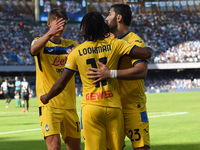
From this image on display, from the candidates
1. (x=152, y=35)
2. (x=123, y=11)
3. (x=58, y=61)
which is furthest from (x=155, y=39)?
(x=123, y=11)

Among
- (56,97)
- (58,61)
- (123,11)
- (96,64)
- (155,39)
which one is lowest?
(56,97)

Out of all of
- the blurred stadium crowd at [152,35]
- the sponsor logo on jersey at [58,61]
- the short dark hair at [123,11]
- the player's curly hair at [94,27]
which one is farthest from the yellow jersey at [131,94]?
the blurred stadium crowd at [152,35]

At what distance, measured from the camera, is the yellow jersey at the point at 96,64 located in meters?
A: 3.51

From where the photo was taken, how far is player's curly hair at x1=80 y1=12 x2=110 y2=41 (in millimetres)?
3562

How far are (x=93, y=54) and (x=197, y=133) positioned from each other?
6446 millimetres

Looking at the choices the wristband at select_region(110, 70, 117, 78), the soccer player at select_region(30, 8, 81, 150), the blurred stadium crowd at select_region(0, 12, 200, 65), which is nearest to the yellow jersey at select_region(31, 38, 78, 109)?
the soccer player at select_region(30, 8, 81, 150)

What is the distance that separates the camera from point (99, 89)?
352 centimetres

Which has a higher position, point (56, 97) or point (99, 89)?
point (99, 89)

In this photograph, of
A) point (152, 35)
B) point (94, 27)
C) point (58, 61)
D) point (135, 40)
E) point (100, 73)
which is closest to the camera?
point (100, 73)

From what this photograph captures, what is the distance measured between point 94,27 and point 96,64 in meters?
0.45

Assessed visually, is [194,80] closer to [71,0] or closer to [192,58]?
[192,58]

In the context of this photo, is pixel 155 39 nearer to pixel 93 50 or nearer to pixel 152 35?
pixel 152 35

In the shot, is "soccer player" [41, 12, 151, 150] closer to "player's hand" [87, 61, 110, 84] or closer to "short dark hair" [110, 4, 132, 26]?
"player's hand" [87, 61, 110, 84]

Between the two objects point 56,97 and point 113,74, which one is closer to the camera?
point 113,74
